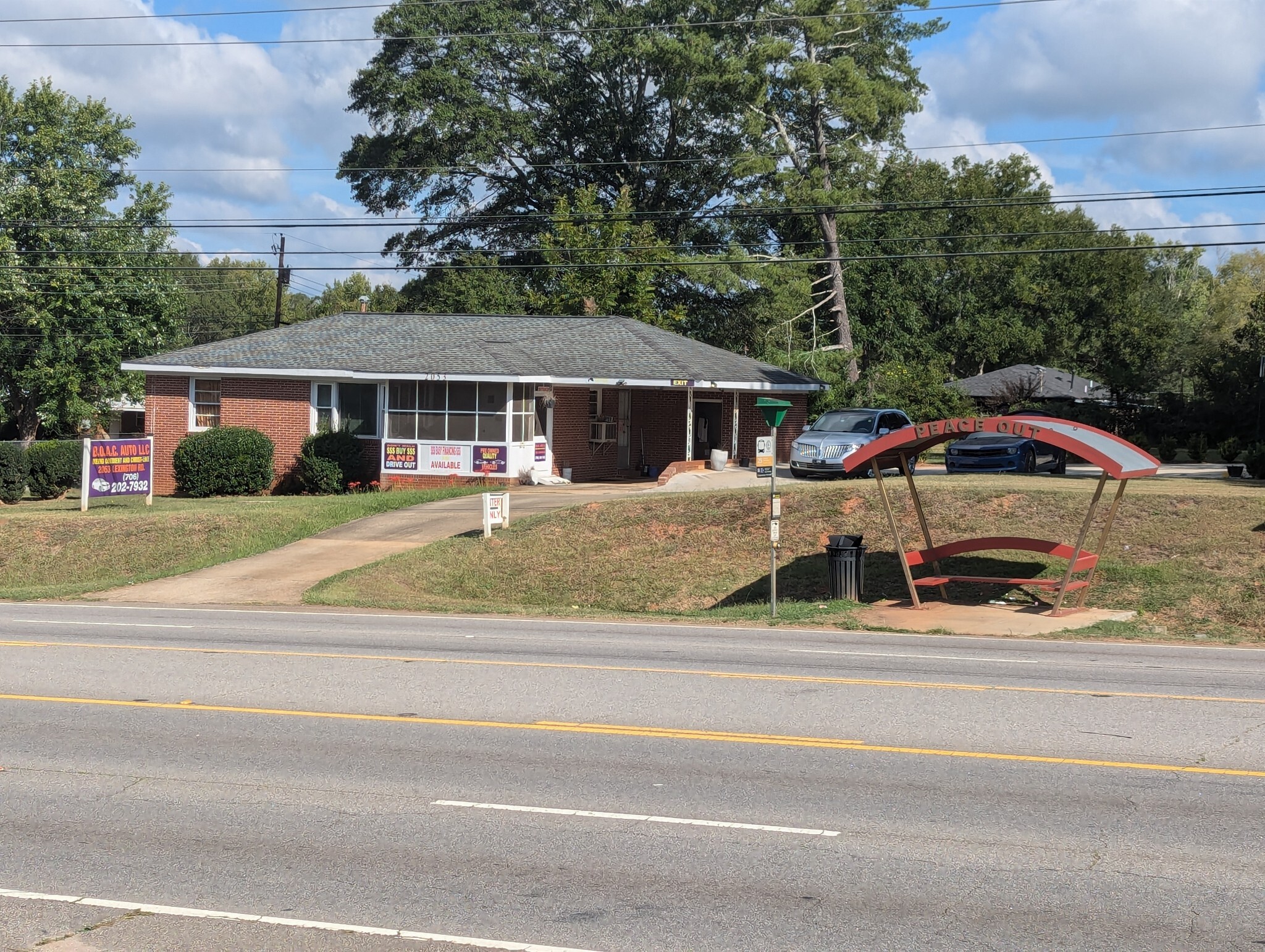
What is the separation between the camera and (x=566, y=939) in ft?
18.1

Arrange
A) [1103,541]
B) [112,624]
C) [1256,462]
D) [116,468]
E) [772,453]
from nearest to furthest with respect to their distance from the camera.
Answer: [112,624] → [772,453] → [1103,541] → [116,468] → [1256,462]

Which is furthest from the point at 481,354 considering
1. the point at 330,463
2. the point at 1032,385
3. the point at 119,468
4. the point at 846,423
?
the point at 1032,385

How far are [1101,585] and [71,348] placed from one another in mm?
38842

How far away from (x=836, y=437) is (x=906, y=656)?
695 inches

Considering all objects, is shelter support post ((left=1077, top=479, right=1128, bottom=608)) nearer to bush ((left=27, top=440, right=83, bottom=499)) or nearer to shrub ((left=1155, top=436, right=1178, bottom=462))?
bush ((left=27, top=440, right=83, bottom=499))

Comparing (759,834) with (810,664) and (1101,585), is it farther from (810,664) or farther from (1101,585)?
(1101,585)

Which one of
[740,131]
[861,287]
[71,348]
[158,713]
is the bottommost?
[158,713]

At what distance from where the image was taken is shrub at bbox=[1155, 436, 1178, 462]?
44312 mm

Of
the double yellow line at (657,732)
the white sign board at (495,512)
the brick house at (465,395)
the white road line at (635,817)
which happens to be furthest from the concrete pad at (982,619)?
the brick house at (465,395)

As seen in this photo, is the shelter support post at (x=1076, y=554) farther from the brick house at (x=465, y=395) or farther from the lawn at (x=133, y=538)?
the brick house at (x=465, y=395)

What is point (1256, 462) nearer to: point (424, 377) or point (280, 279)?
point (424, 377)

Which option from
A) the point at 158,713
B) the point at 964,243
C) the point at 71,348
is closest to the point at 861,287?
Answer: the point at 964,243

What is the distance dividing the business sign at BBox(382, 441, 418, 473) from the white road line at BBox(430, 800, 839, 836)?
83.0ft

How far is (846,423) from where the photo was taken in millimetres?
32594
